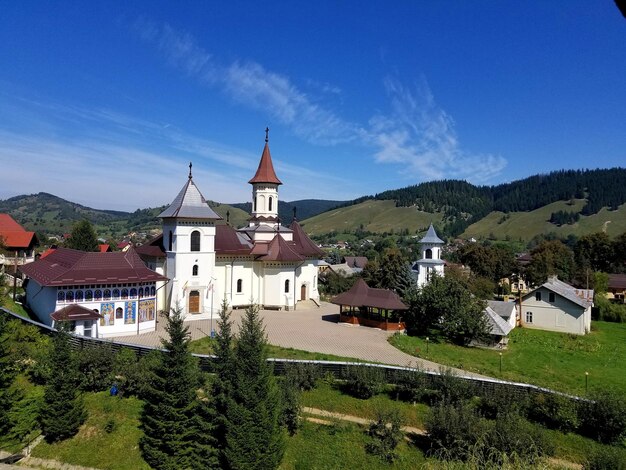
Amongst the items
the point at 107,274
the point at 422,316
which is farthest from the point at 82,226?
the point at 422,316

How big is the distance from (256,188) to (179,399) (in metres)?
29.7

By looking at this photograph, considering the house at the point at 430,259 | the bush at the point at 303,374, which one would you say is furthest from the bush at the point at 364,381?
the house at the point at 430,259

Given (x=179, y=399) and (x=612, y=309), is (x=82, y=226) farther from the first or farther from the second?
(x=612, y=309)

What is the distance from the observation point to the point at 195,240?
3531 cm

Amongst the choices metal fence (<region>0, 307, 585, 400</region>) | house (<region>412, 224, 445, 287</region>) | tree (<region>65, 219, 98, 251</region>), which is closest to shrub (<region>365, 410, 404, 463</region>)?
metal fence (<region>0, 307, 585, 400</region>)

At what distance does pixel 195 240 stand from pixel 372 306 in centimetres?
1479

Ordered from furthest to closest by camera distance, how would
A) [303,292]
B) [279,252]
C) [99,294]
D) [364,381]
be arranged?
[303,292] < [279,252] < [99,294] < [364,381]

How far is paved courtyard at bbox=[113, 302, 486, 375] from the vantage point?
86.2 ft

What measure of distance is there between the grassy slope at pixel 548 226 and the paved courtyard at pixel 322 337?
153 metres

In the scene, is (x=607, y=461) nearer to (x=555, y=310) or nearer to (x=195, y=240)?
(x=555, y=310)

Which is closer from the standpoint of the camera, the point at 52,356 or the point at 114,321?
the point at 52,356

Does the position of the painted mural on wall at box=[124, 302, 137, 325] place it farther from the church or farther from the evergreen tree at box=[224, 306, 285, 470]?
the evergreen tree at box=[224, 306, 285, 470]

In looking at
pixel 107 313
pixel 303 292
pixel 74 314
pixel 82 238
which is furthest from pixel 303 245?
pixel 82 238

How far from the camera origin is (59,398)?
62.2 ft
